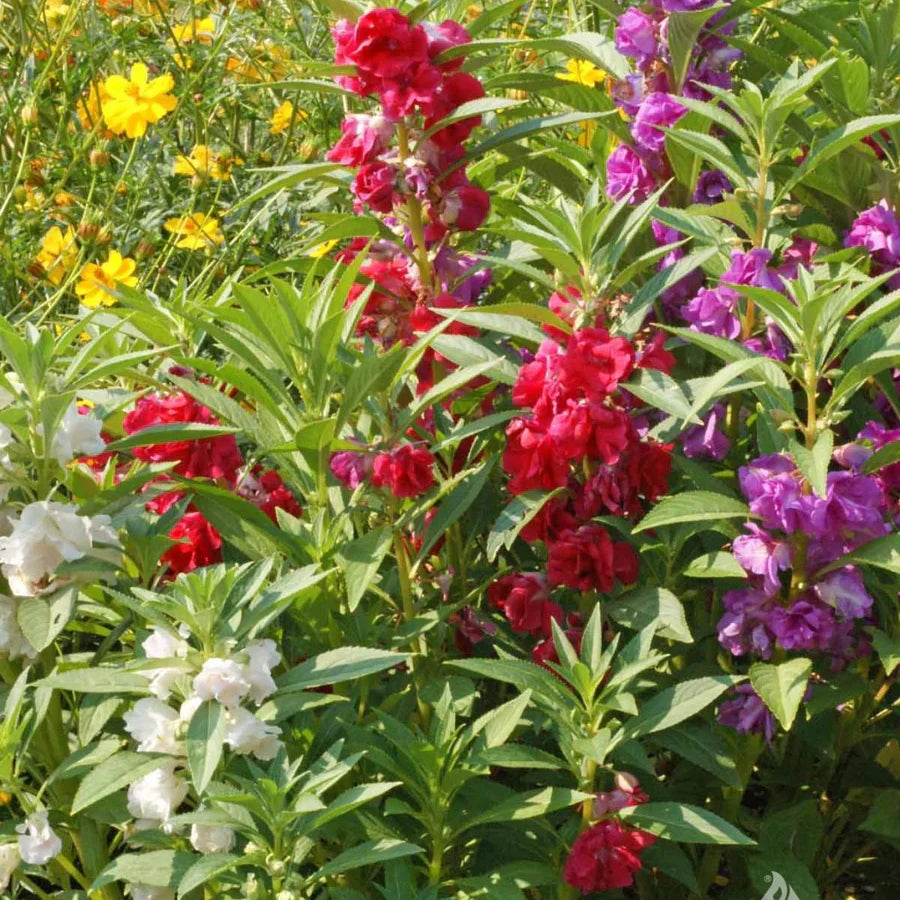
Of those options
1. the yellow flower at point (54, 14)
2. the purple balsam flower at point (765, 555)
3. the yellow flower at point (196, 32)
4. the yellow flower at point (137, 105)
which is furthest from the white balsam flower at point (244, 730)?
the yellow flower at point (196, 32)

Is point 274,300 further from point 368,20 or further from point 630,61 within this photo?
point 630,61

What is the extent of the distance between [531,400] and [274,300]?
0.32 metres

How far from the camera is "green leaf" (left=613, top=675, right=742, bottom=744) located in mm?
1627

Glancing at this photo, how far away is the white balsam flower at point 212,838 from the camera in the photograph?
63.0 inches

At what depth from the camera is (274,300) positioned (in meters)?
1.79

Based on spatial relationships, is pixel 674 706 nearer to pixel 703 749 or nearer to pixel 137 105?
pixel 703 749

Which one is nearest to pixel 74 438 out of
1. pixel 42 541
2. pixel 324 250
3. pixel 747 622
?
pixel 42 541

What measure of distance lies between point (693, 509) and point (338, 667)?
0.44 m

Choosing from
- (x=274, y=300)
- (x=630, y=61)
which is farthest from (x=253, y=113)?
(x=274, y=300)

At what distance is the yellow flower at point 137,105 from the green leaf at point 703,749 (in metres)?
1.95

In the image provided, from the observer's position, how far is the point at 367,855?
1540mm

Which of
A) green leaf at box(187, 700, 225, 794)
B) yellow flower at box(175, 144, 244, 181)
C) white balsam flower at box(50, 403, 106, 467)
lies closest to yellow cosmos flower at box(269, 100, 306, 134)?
yellow flower at box(175, 144, 244, 181)

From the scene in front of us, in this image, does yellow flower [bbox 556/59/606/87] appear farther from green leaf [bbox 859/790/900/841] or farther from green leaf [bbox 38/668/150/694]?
green leaf [bbox 38/668/150/694]

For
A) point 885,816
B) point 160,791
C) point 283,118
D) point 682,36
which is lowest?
point 885,816
